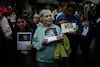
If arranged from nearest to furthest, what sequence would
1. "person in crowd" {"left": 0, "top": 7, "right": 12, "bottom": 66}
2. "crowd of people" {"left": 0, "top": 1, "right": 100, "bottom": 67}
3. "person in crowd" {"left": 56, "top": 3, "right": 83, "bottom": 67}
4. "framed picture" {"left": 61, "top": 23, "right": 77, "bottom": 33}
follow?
1. "person in crowd" {"left": 0, "top": 7, "right": 12, "bottom": 66}
2. "crowd of people" {"left": 0, "top": 1, "right": 100, "bottom": 67}
3. "framed picture" {"left": 61, "top": 23, "right": 77, "bottom": 33}
4. "person in crowd" {"left": 56, "top": 3, "right": 83, "bottom": 67}

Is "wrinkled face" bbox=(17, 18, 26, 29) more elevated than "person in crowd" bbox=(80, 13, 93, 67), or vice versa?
"wrinkled face" bbox=(17, 18, 26, 29)

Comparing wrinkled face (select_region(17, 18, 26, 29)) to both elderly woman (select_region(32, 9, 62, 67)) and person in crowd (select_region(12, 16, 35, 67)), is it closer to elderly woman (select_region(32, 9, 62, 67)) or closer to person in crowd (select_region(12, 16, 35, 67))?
person in crowd (select_region(12, 16, 35, 67))

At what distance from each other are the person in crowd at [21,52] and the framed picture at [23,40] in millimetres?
61

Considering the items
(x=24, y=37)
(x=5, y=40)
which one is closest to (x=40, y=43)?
(x=24, y=37)

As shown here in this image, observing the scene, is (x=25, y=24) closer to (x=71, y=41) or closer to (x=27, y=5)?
(x=71, y=41)

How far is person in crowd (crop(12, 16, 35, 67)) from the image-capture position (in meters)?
6.68

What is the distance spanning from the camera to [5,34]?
247 inches

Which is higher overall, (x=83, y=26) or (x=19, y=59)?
(x=83, y=26)

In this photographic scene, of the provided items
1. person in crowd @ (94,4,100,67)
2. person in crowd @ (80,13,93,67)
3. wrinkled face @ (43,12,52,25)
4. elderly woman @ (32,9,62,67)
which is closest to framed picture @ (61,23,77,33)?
person in crowd @ (80,13,93,67)

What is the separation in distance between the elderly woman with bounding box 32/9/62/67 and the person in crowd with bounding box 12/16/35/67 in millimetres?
271

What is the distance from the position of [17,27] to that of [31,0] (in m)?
9.16

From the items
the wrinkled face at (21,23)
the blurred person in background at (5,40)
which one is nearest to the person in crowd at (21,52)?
the wrinkled face at (21,23)

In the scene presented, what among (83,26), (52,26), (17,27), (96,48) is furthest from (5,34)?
(83,26)

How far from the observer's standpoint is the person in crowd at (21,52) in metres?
6.68
